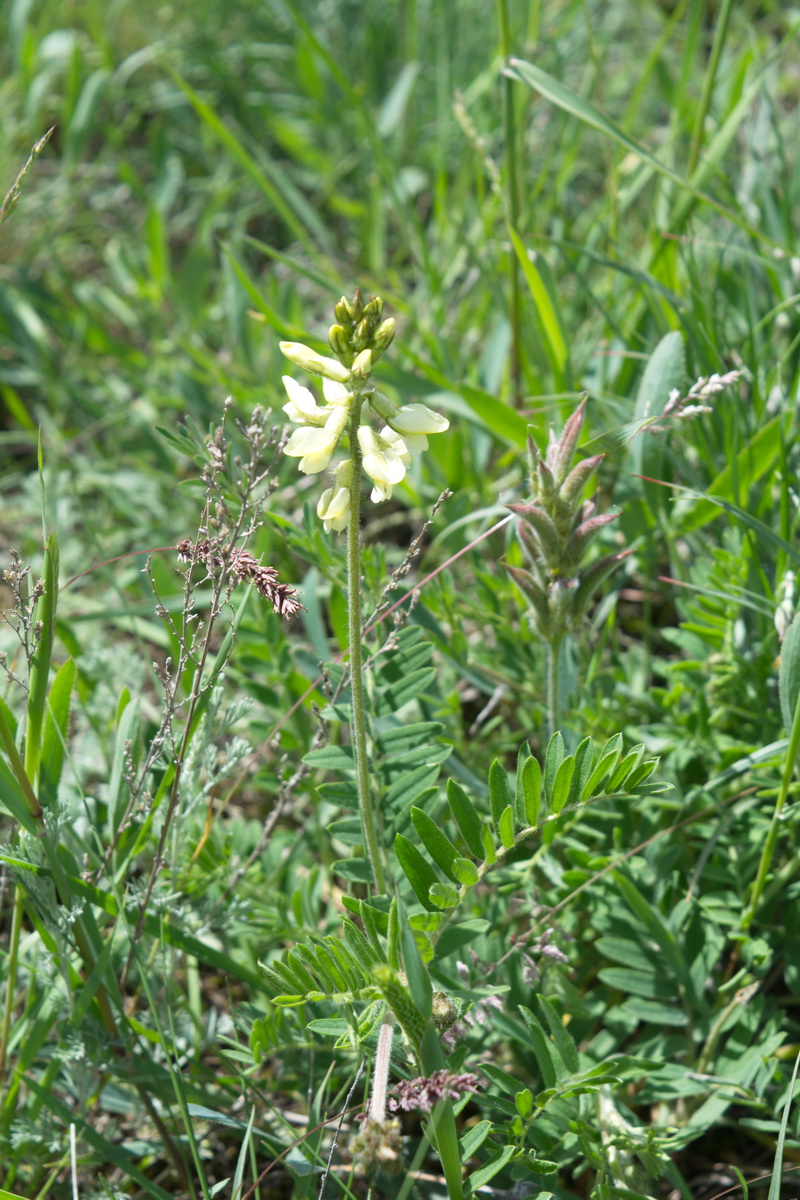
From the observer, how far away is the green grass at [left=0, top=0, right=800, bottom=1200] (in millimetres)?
1728

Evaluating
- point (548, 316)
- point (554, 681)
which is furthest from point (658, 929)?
point (548, 316)

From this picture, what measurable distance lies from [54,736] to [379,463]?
0.90 m

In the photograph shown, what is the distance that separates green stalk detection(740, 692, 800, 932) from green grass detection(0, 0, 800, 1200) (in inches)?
0.4

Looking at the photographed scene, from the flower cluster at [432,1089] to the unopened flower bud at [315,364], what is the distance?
91cm

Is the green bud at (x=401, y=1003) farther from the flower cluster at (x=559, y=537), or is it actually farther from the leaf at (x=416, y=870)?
the flower cluster at (x=559, y=537)

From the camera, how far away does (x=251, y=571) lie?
4.77ft

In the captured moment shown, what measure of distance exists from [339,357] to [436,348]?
1494mm

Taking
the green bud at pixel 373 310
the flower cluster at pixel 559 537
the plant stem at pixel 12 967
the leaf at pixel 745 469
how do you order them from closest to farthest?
the green bud at pixel 373 310 < the flower cluster at pixel 559 537 < the plant stem at pixel 12 967 < the leaf at pixel 745 469

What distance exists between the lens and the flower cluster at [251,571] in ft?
4.54

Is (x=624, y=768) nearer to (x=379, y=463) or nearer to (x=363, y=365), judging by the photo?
(x=379, y=463)

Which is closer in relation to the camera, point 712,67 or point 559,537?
point 559,537

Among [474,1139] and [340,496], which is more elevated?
[340,496]

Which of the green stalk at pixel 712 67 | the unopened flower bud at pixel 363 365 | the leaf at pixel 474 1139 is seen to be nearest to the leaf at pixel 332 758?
the leaf at pixel 474 1139

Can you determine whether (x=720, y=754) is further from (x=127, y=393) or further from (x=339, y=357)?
(x=127, y=393)
